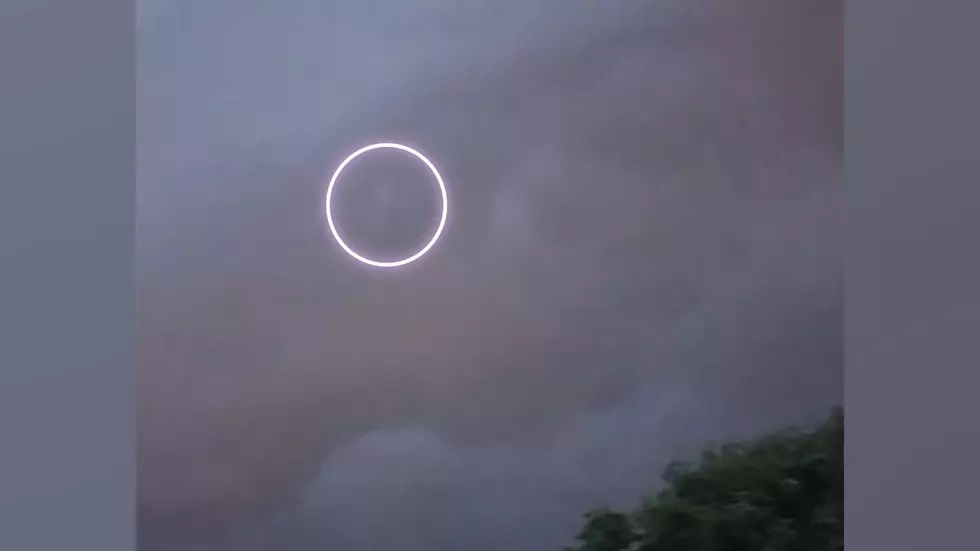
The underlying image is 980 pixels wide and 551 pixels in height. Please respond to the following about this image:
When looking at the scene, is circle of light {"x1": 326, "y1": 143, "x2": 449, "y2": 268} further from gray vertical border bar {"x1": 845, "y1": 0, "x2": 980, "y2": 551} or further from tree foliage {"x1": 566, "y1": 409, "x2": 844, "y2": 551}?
gray vertical border bar {"x1": 845, "y1": 0, "x2": 980, "y2": 551}

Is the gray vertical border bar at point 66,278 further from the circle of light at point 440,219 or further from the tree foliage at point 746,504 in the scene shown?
the tree foliage at point 746,504

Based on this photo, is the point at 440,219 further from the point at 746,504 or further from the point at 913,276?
the point at 913,276

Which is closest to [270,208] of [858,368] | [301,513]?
[301,513]

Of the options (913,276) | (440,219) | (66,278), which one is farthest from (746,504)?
(66,278)

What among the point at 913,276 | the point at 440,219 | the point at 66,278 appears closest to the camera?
the point at 66,278

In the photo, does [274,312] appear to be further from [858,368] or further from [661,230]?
[858,368]

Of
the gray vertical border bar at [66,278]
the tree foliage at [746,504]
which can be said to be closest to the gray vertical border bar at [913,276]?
the gray vertical border bar at [66,278]

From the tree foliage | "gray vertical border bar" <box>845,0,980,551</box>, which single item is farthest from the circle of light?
"gray vertical border bar" <box>845,0,980,551</box>
